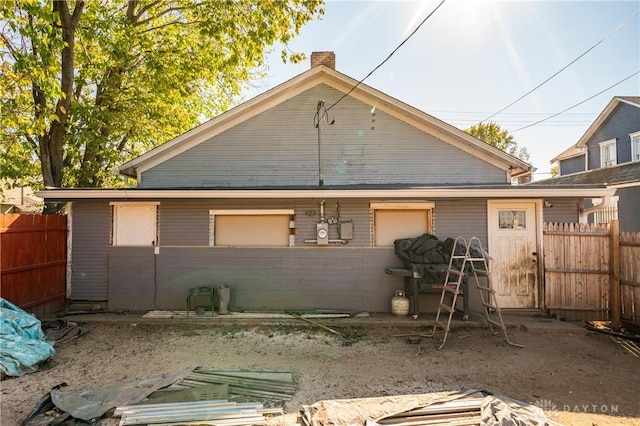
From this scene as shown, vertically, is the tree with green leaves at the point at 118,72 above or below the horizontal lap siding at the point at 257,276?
above

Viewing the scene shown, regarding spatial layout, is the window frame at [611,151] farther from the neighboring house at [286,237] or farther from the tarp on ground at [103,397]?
the tarp on ground at [103,397]

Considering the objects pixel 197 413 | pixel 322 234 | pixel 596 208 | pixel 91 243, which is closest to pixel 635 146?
pixel 596 208

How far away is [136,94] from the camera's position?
1221 cm

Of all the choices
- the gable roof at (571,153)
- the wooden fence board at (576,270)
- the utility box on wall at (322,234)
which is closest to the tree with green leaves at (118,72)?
the utility box on wall at (322,234)

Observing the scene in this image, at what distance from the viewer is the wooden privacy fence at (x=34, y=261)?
628cm

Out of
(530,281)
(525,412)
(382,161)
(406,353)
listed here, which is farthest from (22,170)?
(530,281)

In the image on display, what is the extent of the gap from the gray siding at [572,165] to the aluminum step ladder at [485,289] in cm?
1751

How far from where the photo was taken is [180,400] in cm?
375

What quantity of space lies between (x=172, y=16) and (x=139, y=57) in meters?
2.83

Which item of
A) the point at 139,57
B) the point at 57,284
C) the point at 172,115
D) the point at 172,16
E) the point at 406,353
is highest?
the point at 172,16

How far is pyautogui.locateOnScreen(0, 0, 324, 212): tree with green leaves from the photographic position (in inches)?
375

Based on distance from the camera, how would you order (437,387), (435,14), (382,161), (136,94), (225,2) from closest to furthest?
(437,387)
(435,14)
(382,161)
(225,2)
(136,94)

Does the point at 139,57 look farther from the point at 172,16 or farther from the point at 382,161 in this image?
the point at 382,161

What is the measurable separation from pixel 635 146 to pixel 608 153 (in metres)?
1.67
